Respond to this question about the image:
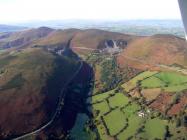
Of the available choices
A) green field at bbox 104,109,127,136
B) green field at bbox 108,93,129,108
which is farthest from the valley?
green field at bbox 104,109,127,136

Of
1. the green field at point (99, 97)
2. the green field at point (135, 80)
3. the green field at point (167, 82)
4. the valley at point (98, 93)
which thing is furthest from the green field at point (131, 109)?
the green field at point (135, 80)

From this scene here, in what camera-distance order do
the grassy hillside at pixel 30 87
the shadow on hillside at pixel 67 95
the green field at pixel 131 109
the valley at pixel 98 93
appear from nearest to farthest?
1. the valley at pixel 98 93
2. the shadow on hillside at pixel 67 95
3. the green field at pixel 131 109
4. the grassy hillside at pixel 30 87

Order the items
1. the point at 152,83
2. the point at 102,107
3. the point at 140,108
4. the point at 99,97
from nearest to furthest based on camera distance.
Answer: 1. the point at 140,108
2. the point at 102,107
3. the point at 99,97
4. the point at 152,83

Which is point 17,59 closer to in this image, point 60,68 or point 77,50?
point 60,68

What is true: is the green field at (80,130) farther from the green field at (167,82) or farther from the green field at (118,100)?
the green field at (167,82)

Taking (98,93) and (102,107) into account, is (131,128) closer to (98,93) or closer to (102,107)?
(102,107)

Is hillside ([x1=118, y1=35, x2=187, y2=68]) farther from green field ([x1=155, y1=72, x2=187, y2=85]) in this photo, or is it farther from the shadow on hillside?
the shadow on hillside

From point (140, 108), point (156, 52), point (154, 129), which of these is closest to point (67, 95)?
point (140, 108)
